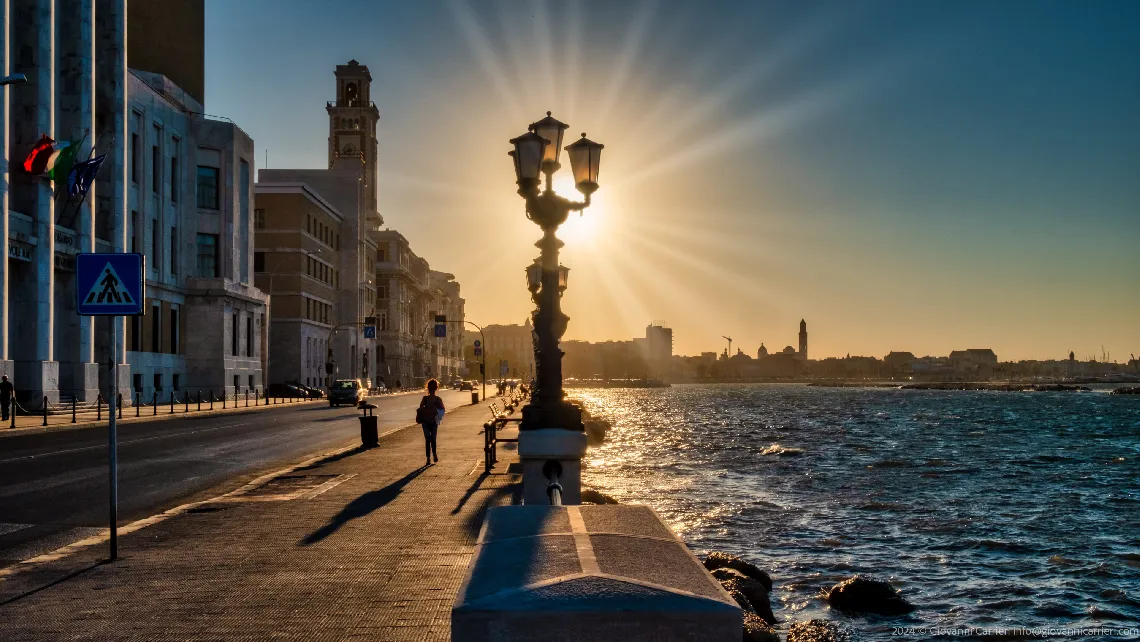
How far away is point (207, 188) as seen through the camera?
220 feet

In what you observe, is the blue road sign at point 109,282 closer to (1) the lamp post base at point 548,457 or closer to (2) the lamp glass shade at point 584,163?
(1) the lamp post base at point 548,457

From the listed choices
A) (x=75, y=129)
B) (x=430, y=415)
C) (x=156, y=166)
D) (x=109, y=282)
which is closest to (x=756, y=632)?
(x=109, y=282)

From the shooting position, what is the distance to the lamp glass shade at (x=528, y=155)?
426 inches

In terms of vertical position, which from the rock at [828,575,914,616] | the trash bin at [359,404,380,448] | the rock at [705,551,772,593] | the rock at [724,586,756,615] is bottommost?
the rock at [828,575,914,616]

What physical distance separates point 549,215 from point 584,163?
1.07 m

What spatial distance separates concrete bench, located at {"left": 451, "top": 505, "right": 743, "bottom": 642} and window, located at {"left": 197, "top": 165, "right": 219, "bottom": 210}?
68423 mm

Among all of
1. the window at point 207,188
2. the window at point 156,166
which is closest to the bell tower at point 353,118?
the window at point 207,188

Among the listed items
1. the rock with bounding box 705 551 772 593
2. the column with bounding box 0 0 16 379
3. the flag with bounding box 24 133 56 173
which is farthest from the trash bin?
the flag with bounding box 24 133 56 173

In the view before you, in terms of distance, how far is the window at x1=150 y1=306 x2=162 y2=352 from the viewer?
58719mm

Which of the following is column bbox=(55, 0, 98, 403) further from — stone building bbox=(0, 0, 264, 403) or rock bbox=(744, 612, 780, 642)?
rock bbox=(744, 612, 780, 642)

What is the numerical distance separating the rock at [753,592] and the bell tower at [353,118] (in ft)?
400

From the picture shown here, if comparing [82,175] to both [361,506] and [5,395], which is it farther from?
[361,506]

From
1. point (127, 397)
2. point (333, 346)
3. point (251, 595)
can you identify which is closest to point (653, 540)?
point (251, 595)

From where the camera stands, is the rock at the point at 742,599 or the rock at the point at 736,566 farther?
the rock at the point at 736,566
